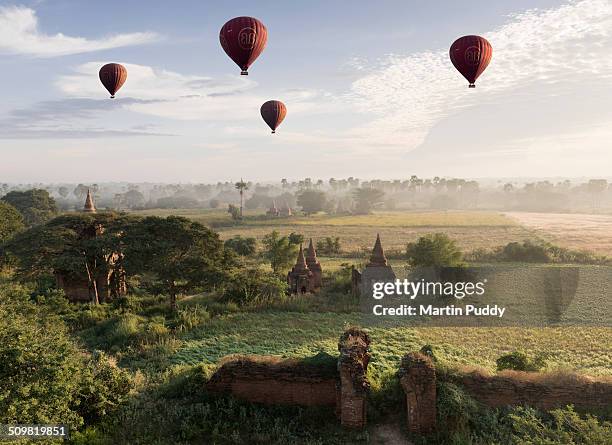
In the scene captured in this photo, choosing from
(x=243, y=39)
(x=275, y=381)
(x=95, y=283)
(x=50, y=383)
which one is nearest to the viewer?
(x=50, y=383)

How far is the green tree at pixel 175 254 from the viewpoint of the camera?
21812mm

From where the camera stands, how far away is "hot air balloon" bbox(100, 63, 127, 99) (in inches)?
895

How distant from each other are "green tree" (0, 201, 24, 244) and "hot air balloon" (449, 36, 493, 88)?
38007mm

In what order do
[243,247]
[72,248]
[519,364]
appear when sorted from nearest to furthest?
1. [519,364]
2. [72,248]
3. [243,247]

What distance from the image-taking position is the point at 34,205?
64.2m

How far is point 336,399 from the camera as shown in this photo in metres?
10.8

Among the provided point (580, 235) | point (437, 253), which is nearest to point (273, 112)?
point (437, 253)

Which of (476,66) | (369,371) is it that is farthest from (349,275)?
(369,371)

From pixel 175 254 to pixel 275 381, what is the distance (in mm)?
13603

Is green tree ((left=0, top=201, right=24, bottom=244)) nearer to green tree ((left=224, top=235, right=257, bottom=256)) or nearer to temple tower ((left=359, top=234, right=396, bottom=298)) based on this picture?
green tree ((left=224, top=235, right=257, bottom=256))

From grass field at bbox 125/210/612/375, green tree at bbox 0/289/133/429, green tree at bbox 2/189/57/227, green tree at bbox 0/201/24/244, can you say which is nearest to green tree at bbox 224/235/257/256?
green tree at bbox 0/201/24/244

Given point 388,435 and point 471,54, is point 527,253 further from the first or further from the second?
point 388,435

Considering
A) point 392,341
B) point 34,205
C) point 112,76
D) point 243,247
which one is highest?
point 112,76

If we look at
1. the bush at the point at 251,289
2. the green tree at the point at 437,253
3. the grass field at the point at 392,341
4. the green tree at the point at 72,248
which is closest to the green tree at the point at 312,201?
the green tree at the point at 437,253
